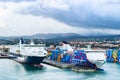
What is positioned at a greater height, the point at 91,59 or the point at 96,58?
the point at 96,58

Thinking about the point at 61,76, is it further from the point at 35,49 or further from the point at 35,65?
the point at 35,49

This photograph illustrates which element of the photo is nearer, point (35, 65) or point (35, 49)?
point (35, 65)

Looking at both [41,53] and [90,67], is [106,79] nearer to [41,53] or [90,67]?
[90,67]

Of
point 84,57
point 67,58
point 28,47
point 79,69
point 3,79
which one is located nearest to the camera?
point 3,79

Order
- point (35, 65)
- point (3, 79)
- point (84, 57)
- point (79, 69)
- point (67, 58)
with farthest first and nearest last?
point (67, 58), point (35, 65), point (84, 57), point (79, 69), point (3, 79)

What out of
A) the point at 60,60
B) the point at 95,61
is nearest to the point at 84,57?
the point at 95,61

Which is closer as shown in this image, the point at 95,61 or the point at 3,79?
the point at 3,79

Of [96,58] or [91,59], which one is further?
[91,59]

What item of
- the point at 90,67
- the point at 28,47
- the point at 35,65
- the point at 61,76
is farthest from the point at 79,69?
the point at 28,47

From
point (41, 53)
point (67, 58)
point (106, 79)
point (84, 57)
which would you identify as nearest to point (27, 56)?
point (41, 53)

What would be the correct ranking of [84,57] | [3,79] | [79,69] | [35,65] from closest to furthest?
[3,79] → [79,69] → [84,57] → [35,65]
